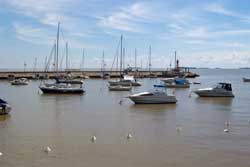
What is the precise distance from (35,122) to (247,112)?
60.5 ft

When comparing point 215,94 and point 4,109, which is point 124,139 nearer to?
point 4,109

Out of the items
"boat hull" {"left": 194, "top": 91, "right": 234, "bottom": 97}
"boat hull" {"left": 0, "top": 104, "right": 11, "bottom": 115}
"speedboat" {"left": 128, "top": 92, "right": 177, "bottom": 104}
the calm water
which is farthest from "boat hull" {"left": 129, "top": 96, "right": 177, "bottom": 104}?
"boat hull" {"left": 0, "top": 104, "right": 11, "bottom": 115}

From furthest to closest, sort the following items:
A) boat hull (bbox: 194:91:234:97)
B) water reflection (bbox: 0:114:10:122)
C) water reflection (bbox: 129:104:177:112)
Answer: boat hull (bbox: 194:91:234:97) < water reflection (bbox: 129:104:177:112) < water reflection (bbox: 0:114:10:122)

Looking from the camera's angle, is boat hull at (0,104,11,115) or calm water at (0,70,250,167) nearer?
calm water at (0,70,250,167)

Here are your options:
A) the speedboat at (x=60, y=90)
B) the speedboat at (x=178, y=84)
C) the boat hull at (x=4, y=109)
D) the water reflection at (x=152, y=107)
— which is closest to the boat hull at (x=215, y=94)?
the water reflection at (x=152, y=107)

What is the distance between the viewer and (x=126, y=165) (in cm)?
1780

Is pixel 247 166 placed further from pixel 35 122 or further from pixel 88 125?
pixel 35 122

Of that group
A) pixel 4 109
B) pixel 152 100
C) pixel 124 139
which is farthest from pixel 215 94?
pixel 124 139

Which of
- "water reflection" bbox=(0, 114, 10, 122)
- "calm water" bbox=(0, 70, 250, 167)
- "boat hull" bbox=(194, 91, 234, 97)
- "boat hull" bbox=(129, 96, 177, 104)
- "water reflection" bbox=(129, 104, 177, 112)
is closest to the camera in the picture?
"calm water" bbox=(0, 70, 250, 167)

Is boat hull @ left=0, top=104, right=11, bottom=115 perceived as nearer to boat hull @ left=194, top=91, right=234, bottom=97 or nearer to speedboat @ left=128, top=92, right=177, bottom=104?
speedboat @ left=128, top=92, right=177, bottom=104

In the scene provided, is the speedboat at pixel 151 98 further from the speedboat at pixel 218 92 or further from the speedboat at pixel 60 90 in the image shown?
the speedboat at pixel 60 90

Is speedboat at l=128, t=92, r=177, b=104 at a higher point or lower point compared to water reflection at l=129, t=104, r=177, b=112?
higher

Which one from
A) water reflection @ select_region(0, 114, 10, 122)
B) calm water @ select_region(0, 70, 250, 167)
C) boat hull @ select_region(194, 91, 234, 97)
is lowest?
calm water @ select_region(0, 70, 250, 167)

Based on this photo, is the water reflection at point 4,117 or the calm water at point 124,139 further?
the water reflection at point 4,117
